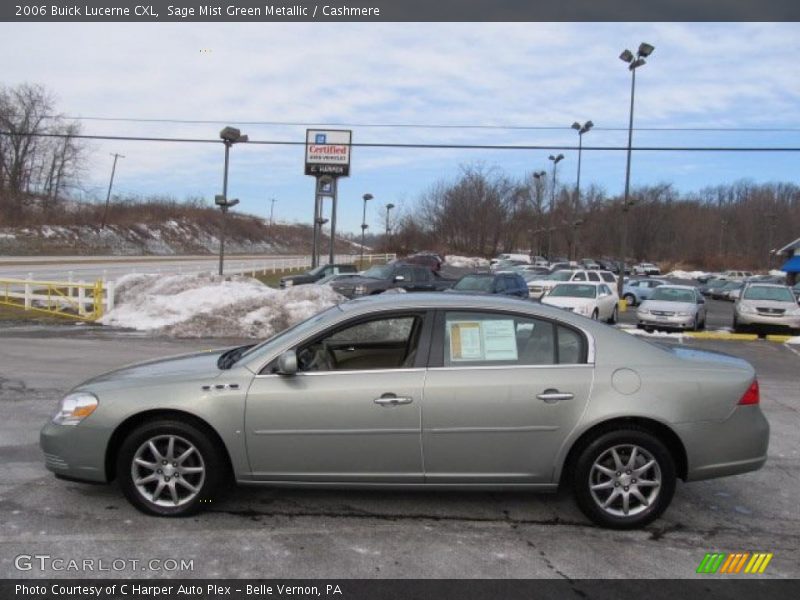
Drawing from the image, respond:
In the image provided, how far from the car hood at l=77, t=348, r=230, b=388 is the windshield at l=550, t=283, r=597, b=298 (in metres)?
16.7

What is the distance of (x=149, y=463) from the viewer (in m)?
4.29

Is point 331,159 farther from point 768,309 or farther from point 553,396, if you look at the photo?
point 553,396

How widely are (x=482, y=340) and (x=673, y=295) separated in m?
17.6

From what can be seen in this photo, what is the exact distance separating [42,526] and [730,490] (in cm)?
496

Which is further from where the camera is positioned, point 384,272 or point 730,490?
point 384,272

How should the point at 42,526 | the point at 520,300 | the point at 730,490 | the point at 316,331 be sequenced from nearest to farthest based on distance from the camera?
the point at 42,526 → the point at 316,331 → the point at 520,300 → the point at 730,490

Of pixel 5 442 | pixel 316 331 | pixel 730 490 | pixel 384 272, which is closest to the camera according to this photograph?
pixel 316 331

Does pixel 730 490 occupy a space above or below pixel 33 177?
below

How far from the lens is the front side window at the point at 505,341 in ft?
14.4

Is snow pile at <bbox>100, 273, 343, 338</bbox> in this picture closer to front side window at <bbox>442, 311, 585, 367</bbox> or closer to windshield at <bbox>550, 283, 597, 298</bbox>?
windshield at <bbox>550, 283, 597, 298</bbox>

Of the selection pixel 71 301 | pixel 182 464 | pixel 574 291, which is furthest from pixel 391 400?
pixel 71 301

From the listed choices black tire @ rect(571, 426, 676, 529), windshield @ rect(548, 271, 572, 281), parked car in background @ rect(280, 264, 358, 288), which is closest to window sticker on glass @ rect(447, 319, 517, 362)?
black tire @ rect(571, 426, 676, 529)
